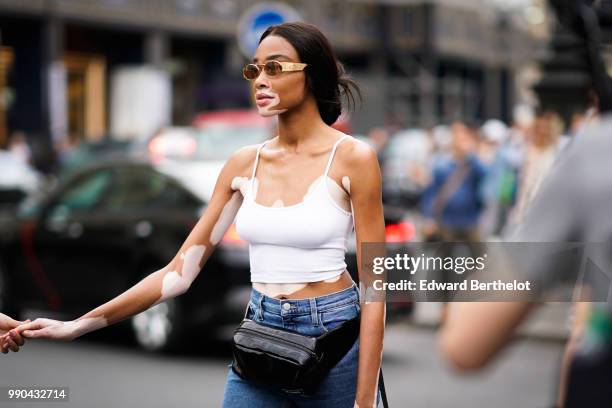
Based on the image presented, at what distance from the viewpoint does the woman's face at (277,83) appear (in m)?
3.29

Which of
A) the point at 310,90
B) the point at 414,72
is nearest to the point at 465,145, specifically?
the point at 310,90

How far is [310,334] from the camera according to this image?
125 inches

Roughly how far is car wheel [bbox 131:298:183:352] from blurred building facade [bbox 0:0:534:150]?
785 inches

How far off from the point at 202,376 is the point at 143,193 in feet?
6.02

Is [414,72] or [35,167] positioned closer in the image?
[35,167]

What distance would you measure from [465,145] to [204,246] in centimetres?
826

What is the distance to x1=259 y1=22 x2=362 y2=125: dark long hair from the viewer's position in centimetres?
331

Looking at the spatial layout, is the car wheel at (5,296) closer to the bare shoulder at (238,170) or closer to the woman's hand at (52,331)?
the woman's hand at (52,331)

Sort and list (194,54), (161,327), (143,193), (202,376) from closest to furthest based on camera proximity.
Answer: (202,376) → (161,327) → (143,193) → (194,54)

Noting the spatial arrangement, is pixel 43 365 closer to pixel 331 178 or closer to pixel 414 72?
pixel 331 178

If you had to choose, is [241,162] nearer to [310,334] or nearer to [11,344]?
[310,334]

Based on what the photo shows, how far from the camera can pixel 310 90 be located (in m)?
3.37

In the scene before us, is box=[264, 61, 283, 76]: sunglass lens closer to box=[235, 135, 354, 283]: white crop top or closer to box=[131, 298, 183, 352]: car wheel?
box=[235, 135, 354, 283]: white crop top

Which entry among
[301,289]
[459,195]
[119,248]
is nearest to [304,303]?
[301,289]
